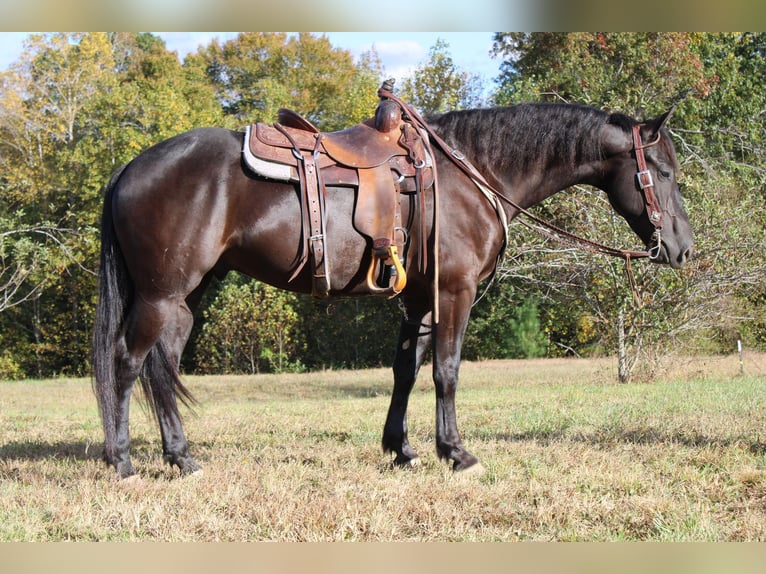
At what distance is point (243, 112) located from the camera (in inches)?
1164

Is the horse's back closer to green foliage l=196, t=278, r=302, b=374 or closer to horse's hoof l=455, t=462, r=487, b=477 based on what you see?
horse's hoof l=455, t=462, r=487, b=477

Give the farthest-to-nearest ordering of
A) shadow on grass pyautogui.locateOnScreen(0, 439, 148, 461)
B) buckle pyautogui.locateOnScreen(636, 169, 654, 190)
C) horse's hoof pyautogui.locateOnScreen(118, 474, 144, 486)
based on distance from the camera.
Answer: shadow on grass pyautogui.locateOnScreen(0, 439, 148, 461) → buckle pyautogui.locateOnScreen(636, 169, 654, 190) → horse's hoof pyautogui.locateOnScreen(118, 474, 144, 486)

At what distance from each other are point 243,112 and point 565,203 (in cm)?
2009

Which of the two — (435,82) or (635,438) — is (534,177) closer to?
(635,438)

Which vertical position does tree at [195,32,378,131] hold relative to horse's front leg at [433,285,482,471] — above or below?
above

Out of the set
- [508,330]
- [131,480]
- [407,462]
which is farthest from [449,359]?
[508,330]

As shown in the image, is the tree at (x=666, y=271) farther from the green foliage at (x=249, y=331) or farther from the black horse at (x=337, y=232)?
the green foliage at (x=249, y=331)

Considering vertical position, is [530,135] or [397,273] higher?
[530,135]

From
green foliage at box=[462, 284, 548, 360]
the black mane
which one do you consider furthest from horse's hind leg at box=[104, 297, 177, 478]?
green foliage at box=[462, 284, 548, 360]

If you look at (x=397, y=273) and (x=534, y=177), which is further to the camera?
(x=534, y=177)

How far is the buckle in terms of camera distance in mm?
5094

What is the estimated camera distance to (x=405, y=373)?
5.41 m

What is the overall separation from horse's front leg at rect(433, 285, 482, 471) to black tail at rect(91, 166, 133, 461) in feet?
6.74

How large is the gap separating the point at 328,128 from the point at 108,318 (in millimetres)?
22309
